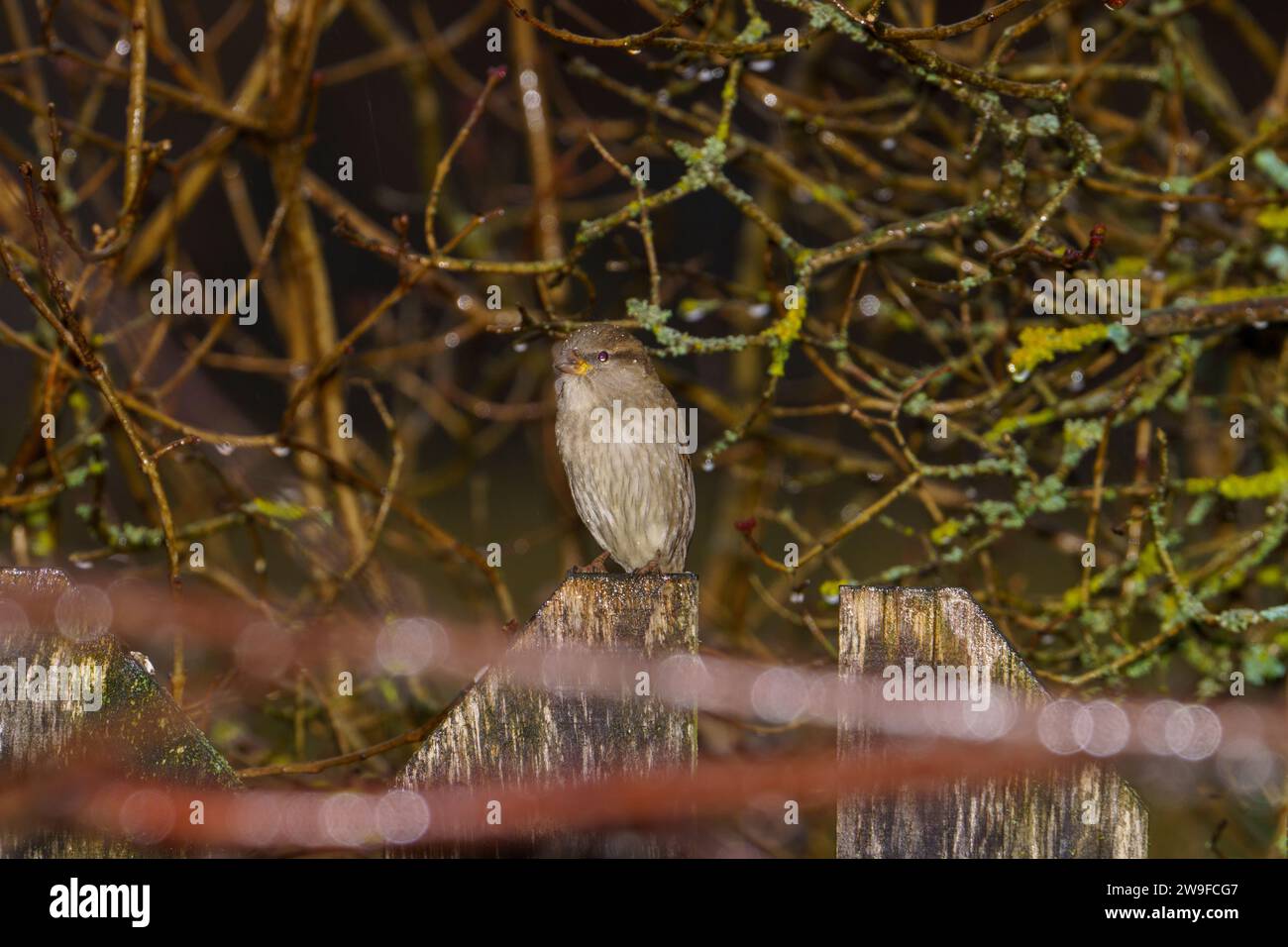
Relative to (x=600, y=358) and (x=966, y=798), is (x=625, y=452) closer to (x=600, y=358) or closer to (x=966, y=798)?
(x=600, y=358)

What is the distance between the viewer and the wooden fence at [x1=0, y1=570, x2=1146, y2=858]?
176cm

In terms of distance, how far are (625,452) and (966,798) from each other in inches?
72.5

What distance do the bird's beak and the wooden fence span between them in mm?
1537

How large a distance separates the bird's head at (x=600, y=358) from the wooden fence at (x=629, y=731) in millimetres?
1432

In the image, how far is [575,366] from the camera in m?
3.32

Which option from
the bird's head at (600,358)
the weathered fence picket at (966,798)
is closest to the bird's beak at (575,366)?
the bird's head at (600,358)

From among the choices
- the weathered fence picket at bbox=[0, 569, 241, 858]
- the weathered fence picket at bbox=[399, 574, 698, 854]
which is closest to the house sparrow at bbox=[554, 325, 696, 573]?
the weathered fence picket at bbox=[399, 574, 698, 854]

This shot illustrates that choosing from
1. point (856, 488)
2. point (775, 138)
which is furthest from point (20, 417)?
point (856, 488)

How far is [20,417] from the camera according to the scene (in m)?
4.35

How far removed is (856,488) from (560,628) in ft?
10.7

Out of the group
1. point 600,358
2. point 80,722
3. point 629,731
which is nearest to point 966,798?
point 629,731

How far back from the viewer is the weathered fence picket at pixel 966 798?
5.73 feet

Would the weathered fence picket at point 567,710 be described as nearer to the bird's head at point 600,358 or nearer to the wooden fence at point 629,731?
the wooden fence at point 629,731

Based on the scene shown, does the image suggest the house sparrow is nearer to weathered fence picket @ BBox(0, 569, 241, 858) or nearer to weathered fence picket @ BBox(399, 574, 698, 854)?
weathered fence picket @ BBox(399, 574, 698, 854)
